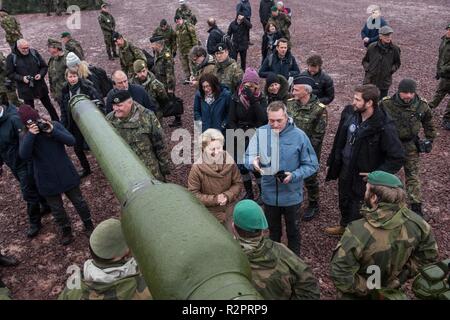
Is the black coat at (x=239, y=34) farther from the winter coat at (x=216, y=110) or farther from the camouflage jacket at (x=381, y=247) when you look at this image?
the camouflage jacket at (x=381, y=247)

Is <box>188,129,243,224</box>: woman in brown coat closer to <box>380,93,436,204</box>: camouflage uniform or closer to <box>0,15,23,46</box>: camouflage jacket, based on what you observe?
<box>380,93,436,204</box>: camouflage uniform

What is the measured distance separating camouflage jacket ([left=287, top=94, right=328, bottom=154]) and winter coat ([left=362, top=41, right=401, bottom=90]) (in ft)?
10.3

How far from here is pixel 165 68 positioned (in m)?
9.20

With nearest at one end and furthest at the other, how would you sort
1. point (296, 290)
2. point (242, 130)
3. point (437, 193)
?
point (296, 290) < point (242, 130) < point (437, 193)

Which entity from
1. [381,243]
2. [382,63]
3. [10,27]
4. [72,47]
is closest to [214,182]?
[381,243]

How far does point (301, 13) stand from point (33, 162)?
17.7m

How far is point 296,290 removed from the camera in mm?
3051

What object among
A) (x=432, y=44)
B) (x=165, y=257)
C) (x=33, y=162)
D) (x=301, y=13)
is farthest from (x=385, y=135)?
(x=301, y=13)

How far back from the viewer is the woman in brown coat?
4.48 m

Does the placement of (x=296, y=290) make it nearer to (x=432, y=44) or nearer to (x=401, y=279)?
(x=401, y=279)

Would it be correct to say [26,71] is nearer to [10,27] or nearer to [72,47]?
[72,47]

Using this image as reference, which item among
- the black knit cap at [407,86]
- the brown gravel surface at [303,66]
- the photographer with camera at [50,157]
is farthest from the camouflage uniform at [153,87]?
the black knit cap at [407,86]

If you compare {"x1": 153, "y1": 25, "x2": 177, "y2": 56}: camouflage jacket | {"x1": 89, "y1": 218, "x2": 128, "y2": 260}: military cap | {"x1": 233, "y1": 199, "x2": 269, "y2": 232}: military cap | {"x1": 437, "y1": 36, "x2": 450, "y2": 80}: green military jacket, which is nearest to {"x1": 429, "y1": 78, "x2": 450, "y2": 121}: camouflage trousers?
{"x1": 437, "y1": 36, "x2": 450, "y2": 80}: green military jacket

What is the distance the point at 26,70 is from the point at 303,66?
7.90 metres
